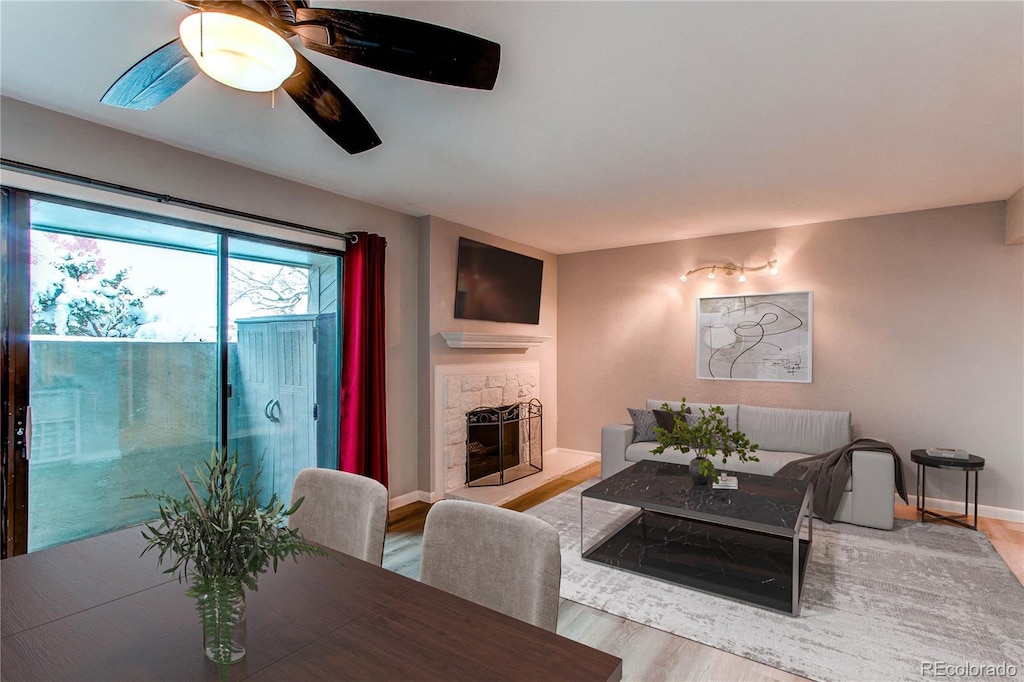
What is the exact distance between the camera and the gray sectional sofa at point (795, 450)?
3736mm

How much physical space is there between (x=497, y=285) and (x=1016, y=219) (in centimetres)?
408

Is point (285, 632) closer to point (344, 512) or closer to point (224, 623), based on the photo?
point (224, 623)

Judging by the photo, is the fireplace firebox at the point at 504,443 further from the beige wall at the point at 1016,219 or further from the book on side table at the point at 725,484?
the beige wall at the point at 1016,219

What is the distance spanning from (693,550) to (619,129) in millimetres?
2584

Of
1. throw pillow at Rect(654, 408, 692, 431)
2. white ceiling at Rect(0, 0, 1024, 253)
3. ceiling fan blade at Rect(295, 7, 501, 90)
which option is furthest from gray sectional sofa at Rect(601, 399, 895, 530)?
ceiling fan blade at Rect(295, 7, 501, 90)

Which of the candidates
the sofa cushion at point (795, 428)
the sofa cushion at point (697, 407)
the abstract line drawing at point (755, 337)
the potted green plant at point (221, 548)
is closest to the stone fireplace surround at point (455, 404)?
the sofa cushion at point (697, 407)

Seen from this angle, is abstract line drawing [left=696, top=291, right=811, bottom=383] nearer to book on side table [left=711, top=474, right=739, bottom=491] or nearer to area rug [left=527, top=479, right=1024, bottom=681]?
area rug [left=527, top=479, right=1024, bottom=681]

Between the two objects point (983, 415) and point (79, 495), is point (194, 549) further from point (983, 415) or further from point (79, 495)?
point (983, 415)

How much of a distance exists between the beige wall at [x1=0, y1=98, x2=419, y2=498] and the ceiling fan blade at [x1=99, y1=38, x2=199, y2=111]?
114 cm

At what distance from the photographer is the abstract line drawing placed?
4.83 m

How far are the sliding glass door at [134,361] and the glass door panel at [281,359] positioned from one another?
0.01 metres

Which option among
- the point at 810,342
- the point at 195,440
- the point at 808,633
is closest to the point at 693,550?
the point at 808,633

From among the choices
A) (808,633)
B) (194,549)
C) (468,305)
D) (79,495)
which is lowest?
(808,633)

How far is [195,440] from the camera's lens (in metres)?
3.16
